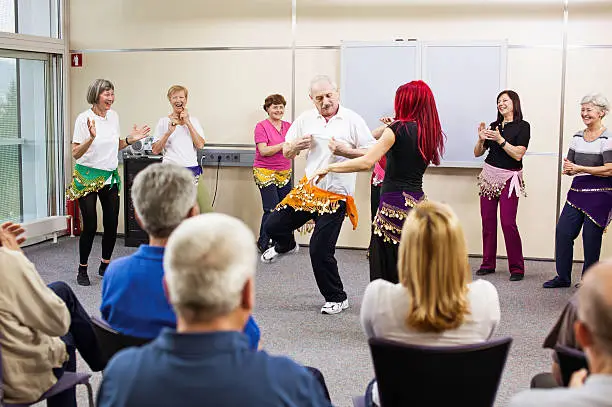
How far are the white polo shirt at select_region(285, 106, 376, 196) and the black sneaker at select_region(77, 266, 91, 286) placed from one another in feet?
6.78

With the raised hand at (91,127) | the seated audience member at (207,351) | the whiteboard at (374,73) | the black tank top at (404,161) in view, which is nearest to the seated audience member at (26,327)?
the seated audience member at (207,351)

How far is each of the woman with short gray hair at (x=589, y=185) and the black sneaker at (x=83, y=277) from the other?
11.9 ft

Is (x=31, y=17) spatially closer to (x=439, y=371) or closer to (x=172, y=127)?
(x=172, y=127)

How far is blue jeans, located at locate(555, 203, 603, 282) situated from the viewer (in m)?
6.09

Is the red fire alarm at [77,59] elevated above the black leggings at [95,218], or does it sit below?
above

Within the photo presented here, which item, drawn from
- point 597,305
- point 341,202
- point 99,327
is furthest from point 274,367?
point 341,202

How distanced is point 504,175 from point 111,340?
4.62 meters

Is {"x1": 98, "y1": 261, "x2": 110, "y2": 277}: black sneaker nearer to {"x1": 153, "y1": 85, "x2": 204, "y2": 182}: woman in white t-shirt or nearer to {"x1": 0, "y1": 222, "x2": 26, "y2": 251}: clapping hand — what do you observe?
{"x1": 153, "y1": 85, "x2": 204, "y2": 182}: woman in white t-shirt

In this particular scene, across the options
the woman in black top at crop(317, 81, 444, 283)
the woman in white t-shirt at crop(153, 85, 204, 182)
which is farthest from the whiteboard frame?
the woman in black top at crop(317, 81, 444, 283)

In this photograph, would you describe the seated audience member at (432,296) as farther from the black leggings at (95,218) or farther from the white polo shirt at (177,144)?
the white polo shirt at (177,144)

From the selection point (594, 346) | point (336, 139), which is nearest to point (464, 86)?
point (336, 139)

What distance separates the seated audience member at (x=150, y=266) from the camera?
8.45 ft

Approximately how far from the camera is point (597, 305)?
175 centimetres

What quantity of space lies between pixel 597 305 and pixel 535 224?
19.2 ft
